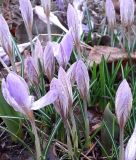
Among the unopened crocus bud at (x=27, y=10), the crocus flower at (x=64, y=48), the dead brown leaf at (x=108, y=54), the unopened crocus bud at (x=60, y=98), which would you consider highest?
the unopened crocus bud at (x=27, y=10)

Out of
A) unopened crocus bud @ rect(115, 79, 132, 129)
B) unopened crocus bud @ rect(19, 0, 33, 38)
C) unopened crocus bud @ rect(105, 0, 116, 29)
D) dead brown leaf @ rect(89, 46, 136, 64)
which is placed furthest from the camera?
dead brown leaf @ rect(89, 46, 136, 64)

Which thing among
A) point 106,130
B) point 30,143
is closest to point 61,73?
point 106,130

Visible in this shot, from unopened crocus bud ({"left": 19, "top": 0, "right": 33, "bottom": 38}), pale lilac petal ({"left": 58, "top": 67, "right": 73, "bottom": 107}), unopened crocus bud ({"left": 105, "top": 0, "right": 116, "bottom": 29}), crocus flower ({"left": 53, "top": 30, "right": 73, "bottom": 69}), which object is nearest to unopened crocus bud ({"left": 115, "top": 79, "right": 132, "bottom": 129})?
Result: pale lilac petal ({"left": 58, "top": 67, "right": 73, "bottom": 107})

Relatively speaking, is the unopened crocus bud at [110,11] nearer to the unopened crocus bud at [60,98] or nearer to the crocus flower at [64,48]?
the crocus flower at [64,48]

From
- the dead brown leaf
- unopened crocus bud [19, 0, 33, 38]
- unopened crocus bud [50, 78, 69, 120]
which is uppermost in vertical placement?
unopened crocus bud [19, 0, 33, 38]

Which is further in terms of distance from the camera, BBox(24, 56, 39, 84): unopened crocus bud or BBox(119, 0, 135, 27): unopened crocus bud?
BBox(119, 0, 135, 27): unopened crocus bud

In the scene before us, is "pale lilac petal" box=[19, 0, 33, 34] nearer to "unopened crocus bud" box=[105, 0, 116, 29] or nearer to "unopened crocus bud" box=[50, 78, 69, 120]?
"unopened crocus bud" box=[105, 0, 116, 29]

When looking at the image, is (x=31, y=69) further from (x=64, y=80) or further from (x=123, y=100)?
(x=123, y=100)

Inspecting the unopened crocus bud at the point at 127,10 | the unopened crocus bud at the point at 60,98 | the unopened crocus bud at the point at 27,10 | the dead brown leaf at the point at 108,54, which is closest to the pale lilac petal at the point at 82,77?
the unopened crocus bud at the point at 60,98

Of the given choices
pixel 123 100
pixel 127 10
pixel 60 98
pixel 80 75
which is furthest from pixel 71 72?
pixel 127 10
